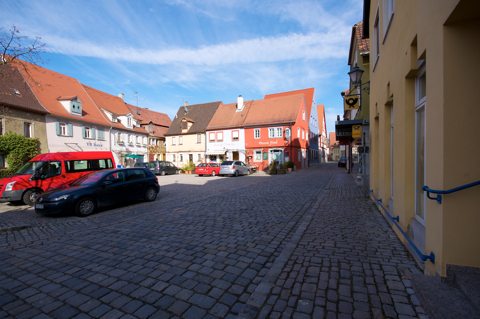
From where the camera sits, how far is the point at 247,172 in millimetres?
24969

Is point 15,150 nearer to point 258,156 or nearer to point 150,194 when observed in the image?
point 150,194

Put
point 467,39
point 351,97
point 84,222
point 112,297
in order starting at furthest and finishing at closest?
point 351,97
point 84,222
point 112,297
point 467,39

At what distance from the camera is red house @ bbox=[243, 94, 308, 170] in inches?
1182

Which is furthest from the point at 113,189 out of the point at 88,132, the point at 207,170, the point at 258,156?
the point at 258,156

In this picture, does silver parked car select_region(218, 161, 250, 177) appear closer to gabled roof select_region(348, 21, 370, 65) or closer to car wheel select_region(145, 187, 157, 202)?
gabled roof select_region(348, 21, 370, 65)

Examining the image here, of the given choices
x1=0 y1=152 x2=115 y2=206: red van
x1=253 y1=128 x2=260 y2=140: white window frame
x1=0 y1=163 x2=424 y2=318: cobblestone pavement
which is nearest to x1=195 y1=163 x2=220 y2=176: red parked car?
x1=253 y1=128 x2=260 y2=140: white window frame

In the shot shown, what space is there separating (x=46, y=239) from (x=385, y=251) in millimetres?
6685

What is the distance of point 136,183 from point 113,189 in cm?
98

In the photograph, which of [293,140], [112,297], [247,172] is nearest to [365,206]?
[112,297]

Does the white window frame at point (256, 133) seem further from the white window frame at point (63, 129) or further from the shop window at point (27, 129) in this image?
the shop window at point (27, 129)

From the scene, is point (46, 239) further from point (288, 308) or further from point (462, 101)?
point (462, 101)

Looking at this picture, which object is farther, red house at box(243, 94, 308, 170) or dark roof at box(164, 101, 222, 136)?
dark roof at box(164, 101, 222, 136)

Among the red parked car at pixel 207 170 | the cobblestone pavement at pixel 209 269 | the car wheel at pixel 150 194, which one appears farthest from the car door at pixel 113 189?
the red parked car at pixel 207 170

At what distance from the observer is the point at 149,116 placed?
41594 millimetres
